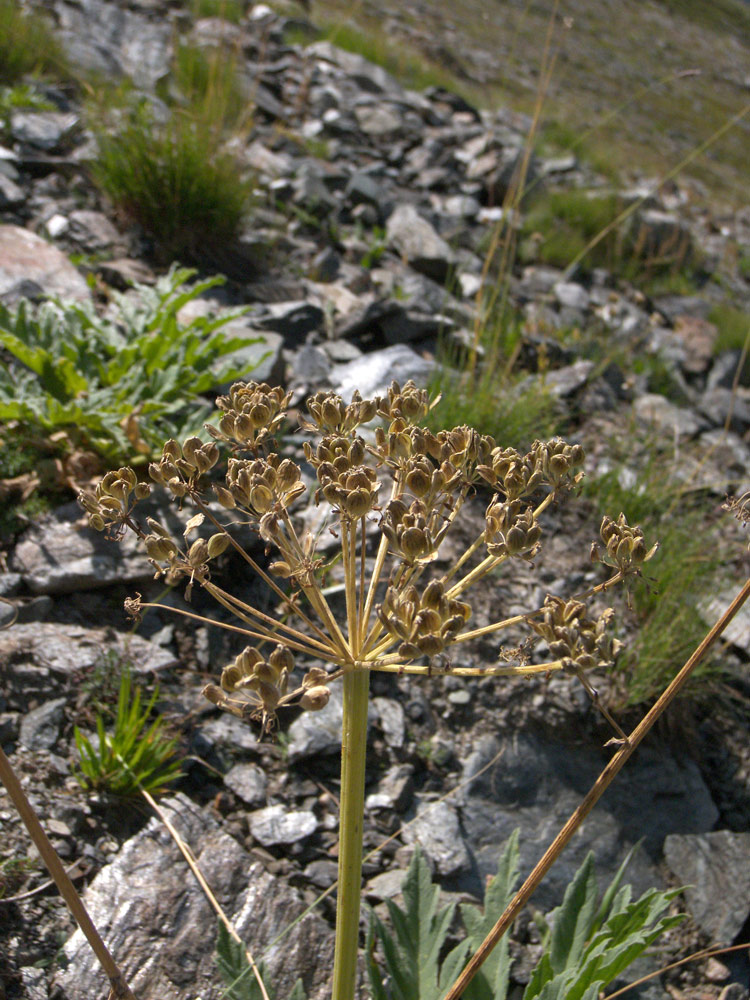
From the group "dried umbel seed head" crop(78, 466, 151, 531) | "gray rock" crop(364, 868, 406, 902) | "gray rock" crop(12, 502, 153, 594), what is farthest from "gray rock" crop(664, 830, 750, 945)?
"dried umbel seed head" crop(78, 466, 151, 531)

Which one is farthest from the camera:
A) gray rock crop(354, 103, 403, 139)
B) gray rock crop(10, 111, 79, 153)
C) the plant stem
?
Result: gray rock crop(354, 103, 403, 139)

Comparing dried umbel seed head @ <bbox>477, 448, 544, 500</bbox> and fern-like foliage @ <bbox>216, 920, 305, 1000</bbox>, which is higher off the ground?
dried umbel seed head @ <bbox>477, 448, 544, 500</bbox>

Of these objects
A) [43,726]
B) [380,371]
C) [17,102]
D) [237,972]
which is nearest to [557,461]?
[237,972]

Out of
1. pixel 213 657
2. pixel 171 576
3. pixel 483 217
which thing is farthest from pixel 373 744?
pixel 483 217

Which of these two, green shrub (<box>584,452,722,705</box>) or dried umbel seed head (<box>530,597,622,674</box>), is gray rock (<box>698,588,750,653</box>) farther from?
dried umbel seed head (<box>530,597,622,674</box>)

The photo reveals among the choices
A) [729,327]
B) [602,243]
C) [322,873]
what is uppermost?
[602,243]

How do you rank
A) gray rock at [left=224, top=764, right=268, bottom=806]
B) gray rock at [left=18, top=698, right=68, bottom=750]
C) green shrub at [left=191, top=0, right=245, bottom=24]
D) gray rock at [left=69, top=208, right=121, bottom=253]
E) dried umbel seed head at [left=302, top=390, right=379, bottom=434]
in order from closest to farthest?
dried umbel seed head at [left=302, top=390, right=379, bottom=434] < gray rock at [left=18, top=698, right=68, bottom=750] < gray rock at [left=224, top=764, right=268, bottom=806] < gray rock at [left=69, top=208, right=121, bottom=253] < green shrub at [left=191, top=0, right=245, bottom=24]

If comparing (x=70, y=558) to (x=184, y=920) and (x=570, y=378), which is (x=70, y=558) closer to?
(x=184, y=920)

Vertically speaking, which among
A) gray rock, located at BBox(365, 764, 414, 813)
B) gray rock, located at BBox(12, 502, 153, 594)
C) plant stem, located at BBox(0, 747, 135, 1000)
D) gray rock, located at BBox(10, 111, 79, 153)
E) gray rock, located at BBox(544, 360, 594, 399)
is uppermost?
plant stem, located at BBox(0, 747, 135, 1000)
